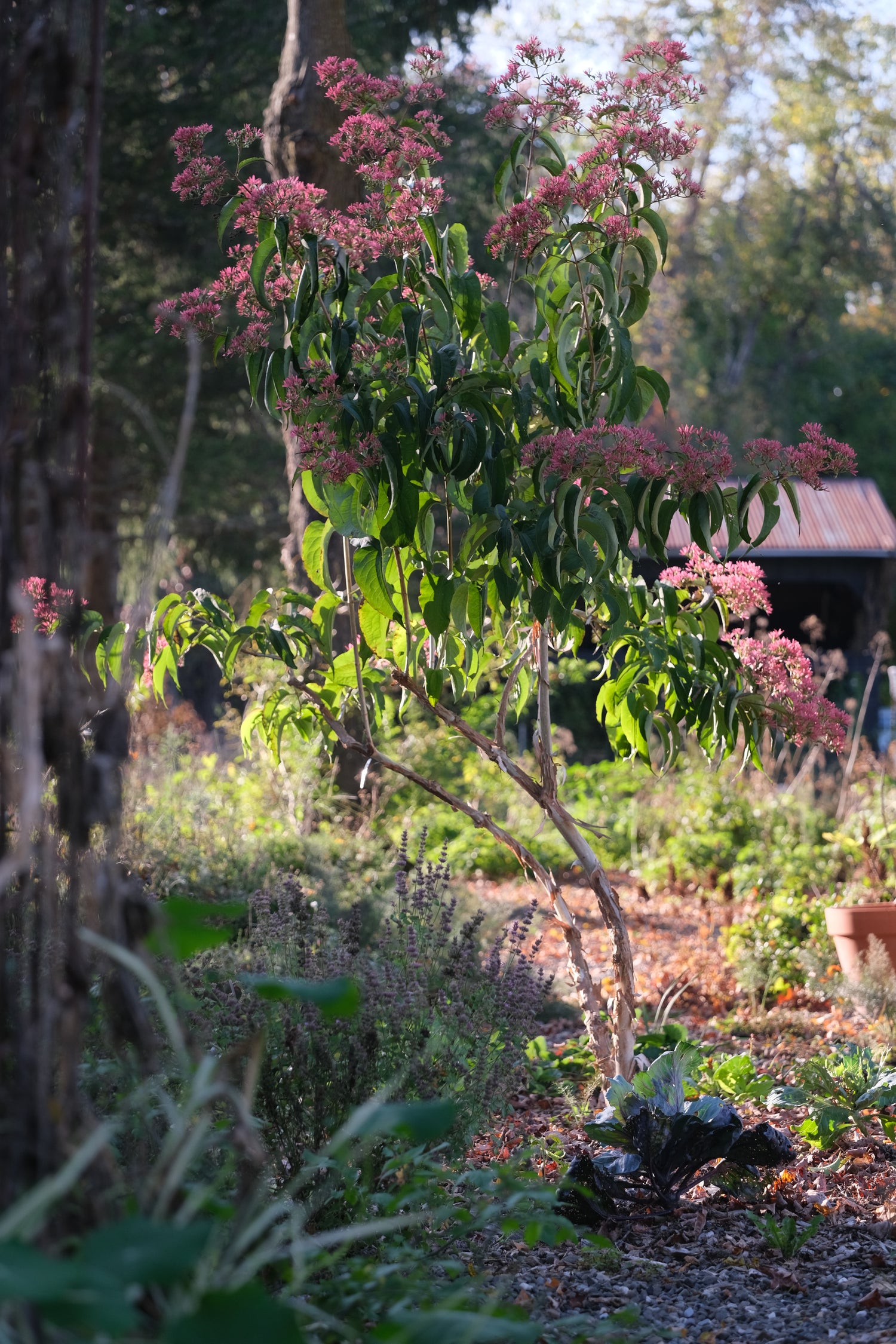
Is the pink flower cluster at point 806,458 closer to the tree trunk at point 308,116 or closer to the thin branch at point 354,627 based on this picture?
the thin branch at point 354,627

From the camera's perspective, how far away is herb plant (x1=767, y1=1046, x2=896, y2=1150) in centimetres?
293

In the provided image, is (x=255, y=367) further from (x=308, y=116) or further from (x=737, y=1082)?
(x=308, y=116)

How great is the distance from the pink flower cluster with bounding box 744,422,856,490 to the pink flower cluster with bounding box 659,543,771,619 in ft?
1.04

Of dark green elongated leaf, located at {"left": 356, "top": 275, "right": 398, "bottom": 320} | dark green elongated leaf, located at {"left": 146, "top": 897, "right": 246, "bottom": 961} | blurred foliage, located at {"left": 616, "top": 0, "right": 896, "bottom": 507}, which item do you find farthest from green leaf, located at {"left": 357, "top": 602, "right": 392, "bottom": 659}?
blurred foliage, located at {"left": 616, "top": 0, "right": 896, "bottom": 507}

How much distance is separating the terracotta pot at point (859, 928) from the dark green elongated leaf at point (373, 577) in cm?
282

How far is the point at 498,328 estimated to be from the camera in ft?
8.00

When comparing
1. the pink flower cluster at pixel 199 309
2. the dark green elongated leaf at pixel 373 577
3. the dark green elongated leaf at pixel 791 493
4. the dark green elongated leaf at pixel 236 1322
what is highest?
the pink flower cluster at pixel 199 309

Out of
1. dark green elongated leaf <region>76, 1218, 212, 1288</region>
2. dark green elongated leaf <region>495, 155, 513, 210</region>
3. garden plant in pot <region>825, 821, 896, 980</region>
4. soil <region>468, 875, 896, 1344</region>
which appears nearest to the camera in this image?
dark green elongated leaf <region>76, 1218, 212, 1288</region>

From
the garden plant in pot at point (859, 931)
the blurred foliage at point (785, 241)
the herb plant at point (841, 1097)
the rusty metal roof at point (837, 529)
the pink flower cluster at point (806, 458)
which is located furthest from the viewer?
the blurred foliage at point (785, 241)

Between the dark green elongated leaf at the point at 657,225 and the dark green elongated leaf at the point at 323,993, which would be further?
the dark green elongated leaf at the point at 657,225

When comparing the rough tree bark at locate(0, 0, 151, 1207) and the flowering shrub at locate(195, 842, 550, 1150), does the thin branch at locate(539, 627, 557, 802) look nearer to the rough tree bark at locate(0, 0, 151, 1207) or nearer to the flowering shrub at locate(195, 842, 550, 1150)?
the flowering shrub at locate(195, 842, 550, 1150)

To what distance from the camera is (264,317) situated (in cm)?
271

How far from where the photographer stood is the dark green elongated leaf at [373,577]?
2.57 m

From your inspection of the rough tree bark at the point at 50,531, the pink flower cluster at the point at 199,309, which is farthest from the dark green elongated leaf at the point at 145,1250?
the pink flower cluster at the point at 199,309
